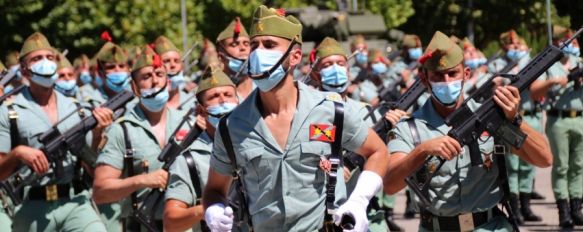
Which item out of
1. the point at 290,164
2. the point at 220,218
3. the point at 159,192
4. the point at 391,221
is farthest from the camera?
the point at 391,221

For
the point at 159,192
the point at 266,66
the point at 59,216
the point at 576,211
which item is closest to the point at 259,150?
the point at 266,66

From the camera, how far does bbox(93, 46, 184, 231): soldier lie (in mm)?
11164

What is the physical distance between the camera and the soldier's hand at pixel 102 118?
12203 millimetres

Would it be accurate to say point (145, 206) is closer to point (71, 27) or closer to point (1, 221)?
point (1, 221)

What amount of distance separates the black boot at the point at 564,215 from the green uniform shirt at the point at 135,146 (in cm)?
606

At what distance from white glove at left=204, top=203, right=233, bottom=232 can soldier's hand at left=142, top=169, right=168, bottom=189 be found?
2.88 meters

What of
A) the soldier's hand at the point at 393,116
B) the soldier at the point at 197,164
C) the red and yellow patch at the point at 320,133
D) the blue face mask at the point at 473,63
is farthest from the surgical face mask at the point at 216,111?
the blue face mask at the point at 473,63

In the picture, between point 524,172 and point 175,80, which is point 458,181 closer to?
point 175,80

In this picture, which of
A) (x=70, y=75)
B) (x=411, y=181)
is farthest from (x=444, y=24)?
(x=411, y=181)

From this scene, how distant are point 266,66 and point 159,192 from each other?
146 inches

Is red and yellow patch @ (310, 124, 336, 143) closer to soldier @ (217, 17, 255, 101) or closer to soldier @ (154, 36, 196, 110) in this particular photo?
soldier @ (217, 17, 255, 101)

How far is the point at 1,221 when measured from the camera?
43.2 ft

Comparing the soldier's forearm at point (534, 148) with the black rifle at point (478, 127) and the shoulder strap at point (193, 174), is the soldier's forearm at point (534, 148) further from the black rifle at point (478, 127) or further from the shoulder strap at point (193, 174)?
the shoulder strap at point (193, 174)

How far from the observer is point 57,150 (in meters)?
11.8
